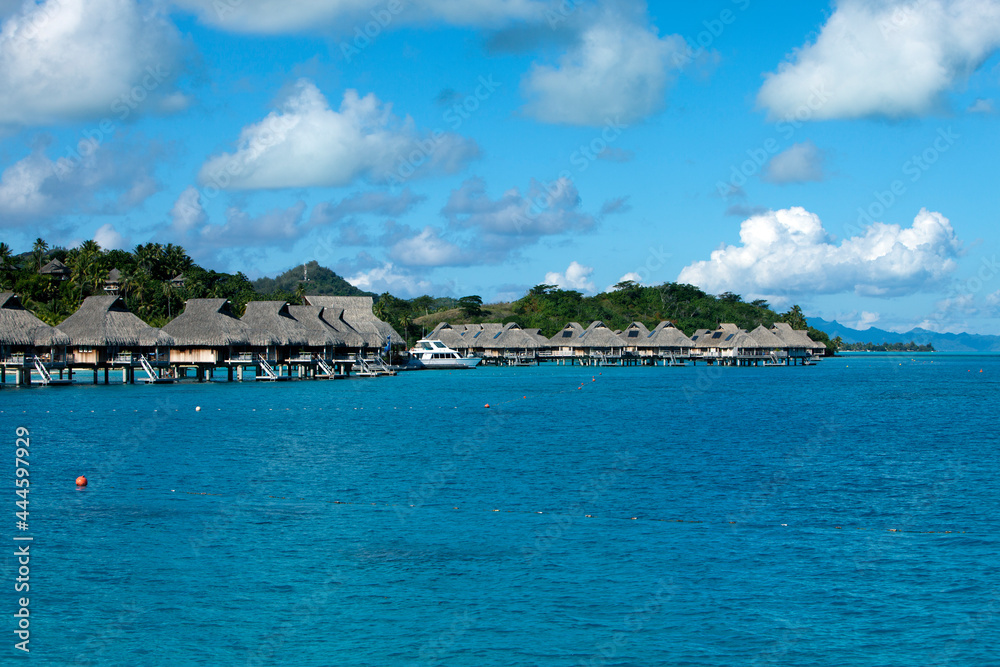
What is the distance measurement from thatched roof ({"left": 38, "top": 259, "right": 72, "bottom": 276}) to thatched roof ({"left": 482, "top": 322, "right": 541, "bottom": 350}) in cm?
5200

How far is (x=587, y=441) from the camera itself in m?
32.5

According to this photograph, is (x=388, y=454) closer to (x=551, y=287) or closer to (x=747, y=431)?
(x=747, y=431)

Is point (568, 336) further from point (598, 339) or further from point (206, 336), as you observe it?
point (206, 336)

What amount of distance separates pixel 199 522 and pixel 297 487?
13.7 ft

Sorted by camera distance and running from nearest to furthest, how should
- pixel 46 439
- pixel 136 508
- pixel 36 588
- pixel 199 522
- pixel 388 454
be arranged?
pixel 36 588, pixel 199 522, pixel 136 508, pixel 388 454, pixel 46 439

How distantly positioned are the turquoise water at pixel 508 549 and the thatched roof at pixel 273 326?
3709 centimetres

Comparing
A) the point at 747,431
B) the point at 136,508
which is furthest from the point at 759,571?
the point at 747,431

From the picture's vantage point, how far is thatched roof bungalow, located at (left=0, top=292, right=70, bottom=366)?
5719cm

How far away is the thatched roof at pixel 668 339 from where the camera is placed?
13000 cm

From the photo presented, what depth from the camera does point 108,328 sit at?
61.9 metres

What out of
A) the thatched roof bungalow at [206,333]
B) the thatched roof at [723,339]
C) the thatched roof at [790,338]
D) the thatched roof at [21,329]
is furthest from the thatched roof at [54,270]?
the thatched roof at [790,338]

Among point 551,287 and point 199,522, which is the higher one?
point 551,287

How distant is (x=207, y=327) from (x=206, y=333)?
51 cm

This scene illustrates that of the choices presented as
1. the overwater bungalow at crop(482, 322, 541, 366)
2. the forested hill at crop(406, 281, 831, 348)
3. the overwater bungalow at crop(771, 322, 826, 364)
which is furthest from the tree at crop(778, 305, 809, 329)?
the overwater bungalow at crop(482, 322, 541, 366)
